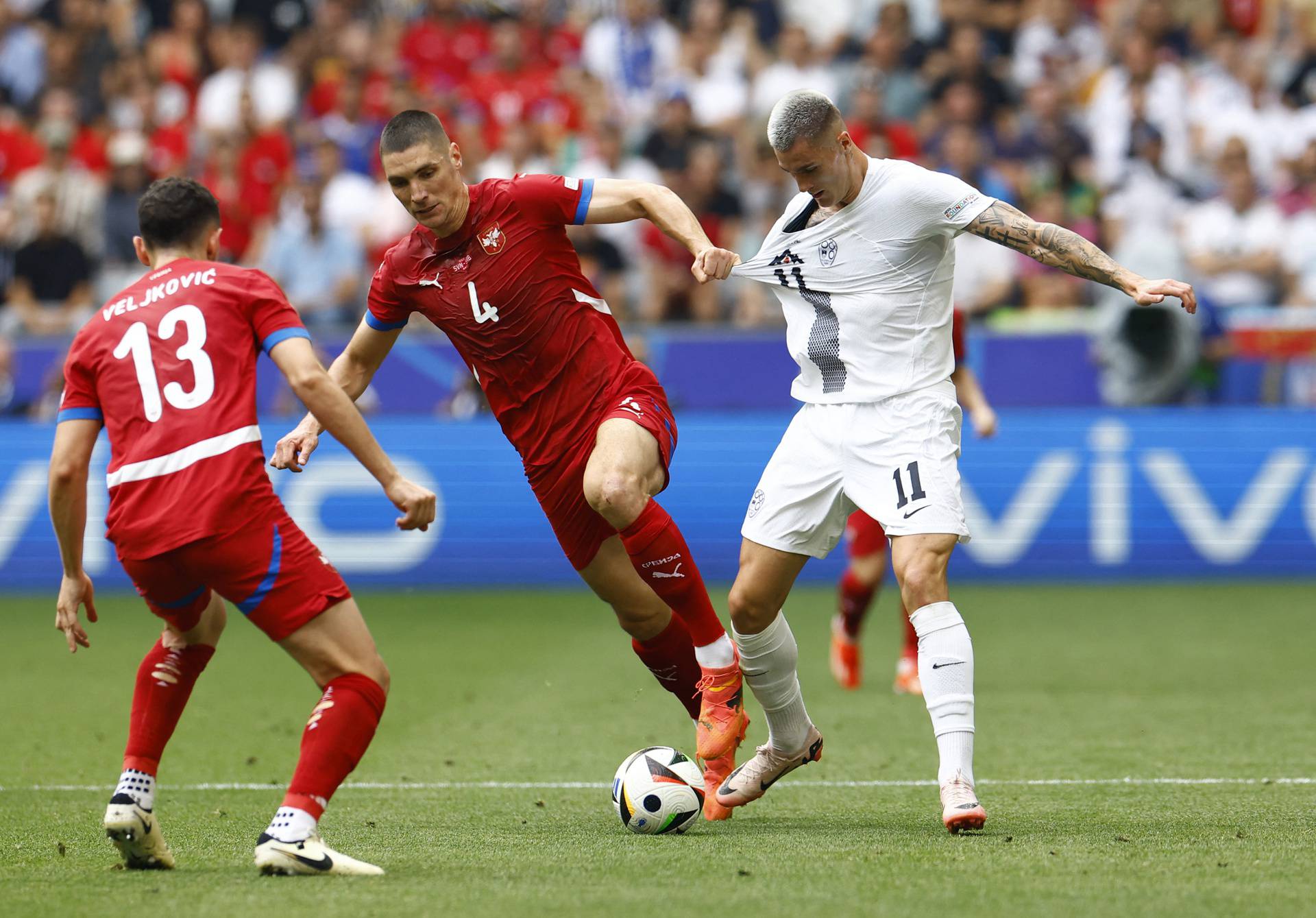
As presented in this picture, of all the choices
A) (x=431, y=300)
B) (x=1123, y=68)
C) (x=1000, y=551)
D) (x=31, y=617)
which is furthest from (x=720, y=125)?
(x=431, y=300)

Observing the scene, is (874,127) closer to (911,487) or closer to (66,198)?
(66,198)

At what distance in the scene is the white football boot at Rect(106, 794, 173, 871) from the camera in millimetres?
5117

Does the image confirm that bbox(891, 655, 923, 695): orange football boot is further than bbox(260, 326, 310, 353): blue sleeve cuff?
Yes

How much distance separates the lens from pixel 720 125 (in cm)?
1806

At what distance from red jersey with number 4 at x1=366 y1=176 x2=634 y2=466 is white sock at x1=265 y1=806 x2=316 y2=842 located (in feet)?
6.56

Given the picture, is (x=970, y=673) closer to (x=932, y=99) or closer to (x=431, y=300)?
(x=431, y=300)

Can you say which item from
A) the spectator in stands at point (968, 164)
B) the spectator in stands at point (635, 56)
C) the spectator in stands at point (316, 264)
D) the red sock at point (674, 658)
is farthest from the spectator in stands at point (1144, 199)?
the red sock at point (674, 658)

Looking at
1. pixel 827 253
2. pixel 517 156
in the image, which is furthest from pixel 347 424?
pixel 517 156

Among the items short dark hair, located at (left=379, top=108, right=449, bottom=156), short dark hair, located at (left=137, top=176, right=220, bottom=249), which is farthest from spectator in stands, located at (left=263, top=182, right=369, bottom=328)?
short dark hair, located at (left=137, top=176, right=220, bottom=249)

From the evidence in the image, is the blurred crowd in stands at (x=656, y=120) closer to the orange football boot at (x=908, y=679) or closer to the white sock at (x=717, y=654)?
the orange football boot at (x=908, y=679)

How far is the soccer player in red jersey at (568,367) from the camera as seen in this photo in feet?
20.2

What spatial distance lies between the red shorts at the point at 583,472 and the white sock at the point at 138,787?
72.1 inches

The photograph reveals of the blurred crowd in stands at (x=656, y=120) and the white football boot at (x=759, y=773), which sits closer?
the white football boot at (x=759, y=773)

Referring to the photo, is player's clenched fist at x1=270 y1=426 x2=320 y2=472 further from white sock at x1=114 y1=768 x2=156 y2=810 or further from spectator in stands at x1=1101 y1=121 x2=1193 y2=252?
spectator in stands at x1=1101 y1=121 x2=1193 y2=252
